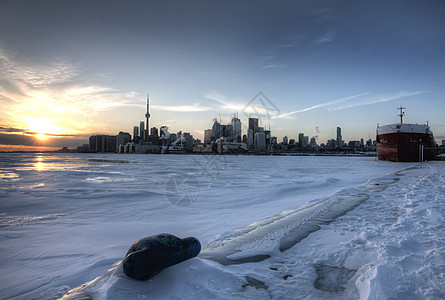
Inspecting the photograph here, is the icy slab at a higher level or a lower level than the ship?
lower

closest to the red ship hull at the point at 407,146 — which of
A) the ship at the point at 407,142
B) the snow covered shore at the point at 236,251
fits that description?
the ship at the point at 407,142

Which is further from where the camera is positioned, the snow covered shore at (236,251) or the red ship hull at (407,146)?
the red ship hull at (407,146)

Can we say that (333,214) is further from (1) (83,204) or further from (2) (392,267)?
(1) (83,204)

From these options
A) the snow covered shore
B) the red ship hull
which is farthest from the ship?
the snow covered shore

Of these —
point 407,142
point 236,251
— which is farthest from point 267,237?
point 407,142

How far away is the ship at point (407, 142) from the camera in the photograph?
30469mm

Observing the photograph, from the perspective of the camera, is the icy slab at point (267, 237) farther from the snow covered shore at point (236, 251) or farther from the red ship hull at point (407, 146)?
the red ship hull at point (407, 146)

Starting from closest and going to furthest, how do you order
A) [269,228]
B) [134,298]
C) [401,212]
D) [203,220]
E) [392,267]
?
[134,298] < [392,267] < [269,228] < [401,212] < [203,220]

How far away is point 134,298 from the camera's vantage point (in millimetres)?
1741

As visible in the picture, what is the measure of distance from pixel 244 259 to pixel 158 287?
3.16 ft

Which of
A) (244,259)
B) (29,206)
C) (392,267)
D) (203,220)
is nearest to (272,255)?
(244,259)

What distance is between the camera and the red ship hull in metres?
30.4

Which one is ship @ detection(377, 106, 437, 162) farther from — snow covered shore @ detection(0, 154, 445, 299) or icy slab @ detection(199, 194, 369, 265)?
icy slab @ detection(199, 194, 369, 265)

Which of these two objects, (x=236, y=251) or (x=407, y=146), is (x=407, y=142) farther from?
(x=236, y=251)
